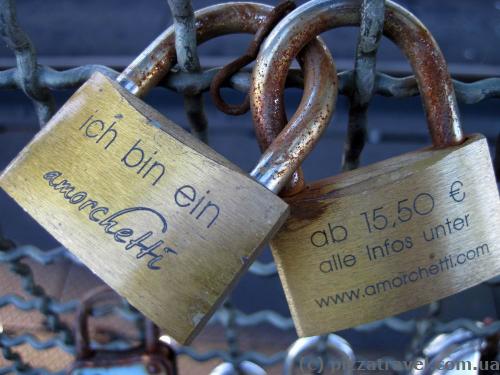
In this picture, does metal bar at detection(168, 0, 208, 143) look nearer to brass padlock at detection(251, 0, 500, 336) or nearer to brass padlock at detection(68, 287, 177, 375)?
brass padlock at detection(251, 0, 500, 336)

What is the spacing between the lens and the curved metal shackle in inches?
20.6

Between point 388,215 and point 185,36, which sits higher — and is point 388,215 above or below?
below

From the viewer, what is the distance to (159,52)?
589 millimetres

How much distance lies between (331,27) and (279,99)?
85mm

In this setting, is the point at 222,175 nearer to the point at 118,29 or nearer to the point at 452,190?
the point at 452,190

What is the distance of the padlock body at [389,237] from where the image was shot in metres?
0.55

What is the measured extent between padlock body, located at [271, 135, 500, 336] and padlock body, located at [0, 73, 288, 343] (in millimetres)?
70

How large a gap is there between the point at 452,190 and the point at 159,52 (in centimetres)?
34

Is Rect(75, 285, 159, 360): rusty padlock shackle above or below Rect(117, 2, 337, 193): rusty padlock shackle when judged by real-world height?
below

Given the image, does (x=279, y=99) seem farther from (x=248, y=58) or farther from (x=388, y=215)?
(x=388, y=215)

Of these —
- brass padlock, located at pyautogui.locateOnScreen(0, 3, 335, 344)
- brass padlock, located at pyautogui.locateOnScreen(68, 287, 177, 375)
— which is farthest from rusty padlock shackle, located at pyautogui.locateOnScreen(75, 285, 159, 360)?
brass padlock, located at pyautogui.locateOnScreen(0, 3, 335, 344)

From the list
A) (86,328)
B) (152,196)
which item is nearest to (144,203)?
(152,196)

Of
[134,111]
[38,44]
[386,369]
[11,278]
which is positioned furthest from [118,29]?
[134,111]

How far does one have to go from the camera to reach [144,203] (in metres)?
0.53
